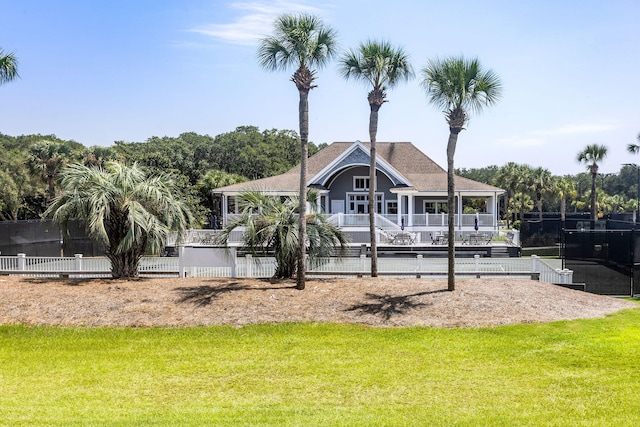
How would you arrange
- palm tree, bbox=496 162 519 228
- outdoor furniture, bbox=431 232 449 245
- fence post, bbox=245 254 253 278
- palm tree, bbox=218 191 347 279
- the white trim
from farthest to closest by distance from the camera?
palm tree, bbox=496 162 519 228 → the white trim → outdoor furniture, bbox=431 232 449 245 → fence post, bbox=245 254 253 278 → palm tree, bbox=218 191 347 279

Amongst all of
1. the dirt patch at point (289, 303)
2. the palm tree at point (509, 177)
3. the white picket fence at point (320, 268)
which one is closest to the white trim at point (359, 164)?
the white picket fence at point (320, 268)

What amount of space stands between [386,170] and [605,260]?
50.1ft

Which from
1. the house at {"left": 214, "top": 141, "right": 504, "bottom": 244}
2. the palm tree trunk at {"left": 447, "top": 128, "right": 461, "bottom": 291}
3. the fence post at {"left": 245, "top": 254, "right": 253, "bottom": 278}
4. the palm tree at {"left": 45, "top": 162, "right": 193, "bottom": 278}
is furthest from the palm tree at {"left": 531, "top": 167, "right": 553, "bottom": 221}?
the palm tree at {"left": 45, "top": 162, "right": 193, "bottom": 278}

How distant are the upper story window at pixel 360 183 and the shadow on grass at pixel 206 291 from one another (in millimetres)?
20558

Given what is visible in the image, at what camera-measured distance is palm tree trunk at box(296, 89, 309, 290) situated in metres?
15.6

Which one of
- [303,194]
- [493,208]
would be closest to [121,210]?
[303,194]

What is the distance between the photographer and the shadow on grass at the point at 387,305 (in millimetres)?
13906

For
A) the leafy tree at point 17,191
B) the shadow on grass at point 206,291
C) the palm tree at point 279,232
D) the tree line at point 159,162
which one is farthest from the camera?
the leafy tree at point 17,191

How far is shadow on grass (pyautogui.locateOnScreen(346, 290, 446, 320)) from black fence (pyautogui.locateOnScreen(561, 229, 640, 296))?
7.96 metres

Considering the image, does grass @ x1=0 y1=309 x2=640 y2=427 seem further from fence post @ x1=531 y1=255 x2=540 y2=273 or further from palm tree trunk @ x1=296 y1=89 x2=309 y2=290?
fence post @ x1=531 y1=255 x2=540 y2=273

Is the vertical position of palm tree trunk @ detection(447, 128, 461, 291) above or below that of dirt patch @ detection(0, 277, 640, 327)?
above

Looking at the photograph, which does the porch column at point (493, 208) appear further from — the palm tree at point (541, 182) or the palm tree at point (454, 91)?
the palm tree at point (541, 182)

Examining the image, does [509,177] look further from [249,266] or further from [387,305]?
[387,305]

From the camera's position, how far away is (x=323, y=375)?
31.5 feet
